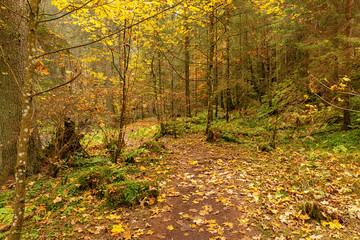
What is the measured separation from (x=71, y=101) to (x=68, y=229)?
325 cm

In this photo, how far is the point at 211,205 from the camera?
4.43m

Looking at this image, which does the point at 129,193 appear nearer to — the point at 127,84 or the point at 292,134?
the point at 127,84

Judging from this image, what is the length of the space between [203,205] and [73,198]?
118 inches

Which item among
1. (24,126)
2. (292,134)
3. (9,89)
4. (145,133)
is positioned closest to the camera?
(24,126)

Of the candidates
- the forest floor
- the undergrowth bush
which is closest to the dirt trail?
the forest floor

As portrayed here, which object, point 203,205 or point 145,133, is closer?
point 203,205

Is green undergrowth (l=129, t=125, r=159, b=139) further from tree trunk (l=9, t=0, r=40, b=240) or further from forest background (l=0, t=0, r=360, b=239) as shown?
tree trunk (l=9, t=0, r=40, b=240)

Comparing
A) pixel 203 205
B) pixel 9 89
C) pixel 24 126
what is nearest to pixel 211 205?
pixel 203 205

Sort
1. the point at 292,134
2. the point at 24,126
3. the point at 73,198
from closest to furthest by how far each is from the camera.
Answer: the point at 24,126 → the point at 73,198 → the point at 292,134

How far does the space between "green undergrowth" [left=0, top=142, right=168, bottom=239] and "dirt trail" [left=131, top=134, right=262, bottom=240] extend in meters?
0.54

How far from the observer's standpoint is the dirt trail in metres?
3.63

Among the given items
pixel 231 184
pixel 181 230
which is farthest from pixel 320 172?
pixel 181 230

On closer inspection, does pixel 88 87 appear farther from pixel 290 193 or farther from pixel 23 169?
pixel 290 193

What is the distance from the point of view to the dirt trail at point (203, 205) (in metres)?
3.63
